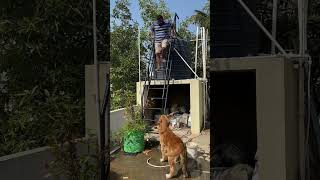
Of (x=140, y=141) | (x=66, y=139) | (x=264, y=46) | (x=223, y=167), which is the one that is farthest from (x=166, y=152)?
(x=264, y=46)

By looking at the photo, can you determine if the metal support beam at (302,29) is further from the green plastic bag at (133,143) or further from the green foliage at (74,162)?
the green foliage at (74,162)

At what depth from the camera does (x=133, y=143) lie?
2229mm

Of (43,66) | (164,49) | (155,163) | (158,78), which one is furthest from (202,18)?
(43,66)

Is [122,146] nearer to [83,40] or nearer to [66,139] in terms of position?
[66,139]

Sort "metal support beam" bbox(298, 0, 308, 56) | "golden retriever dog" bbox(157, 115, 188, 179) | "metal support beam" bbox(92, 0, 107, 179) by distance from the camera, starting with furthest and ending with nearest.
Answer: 1. "metal support beam" bbox(92, 0, 107, 179)
2. "golden retriever dog" bbox(157, 115, 188, 179)
3. "metal support beam" bbox(298, 0, 308, 56)

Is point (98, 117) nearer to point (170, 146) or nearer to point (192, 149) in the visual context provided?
point (170, 146)

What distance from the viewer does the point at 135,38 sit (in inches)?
85.4

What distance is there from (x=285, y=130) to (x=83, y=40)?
1.25 meters

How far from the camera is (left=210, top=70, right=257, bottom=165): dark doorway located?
2076 mm

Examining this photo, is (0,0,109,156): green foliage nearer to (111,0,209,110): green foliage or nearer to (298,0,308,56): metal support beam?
(111,0,209,110): green foliage

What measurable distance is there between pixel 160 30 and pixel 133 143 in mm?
631

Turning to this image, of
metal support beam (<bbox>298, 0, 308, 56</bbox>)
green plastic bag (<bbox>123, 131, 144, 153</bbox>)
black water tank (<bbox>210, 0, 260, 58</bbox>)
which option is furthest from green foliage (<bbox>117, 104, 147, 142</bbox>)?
metal support beam (<bbox>298, 0, 308, 56</bbox>)

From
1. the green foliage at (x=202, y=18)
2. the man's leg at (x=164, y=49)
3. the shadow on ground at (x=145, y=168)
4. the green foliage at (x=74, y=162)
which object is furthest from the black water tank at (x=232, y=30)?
the green foliage at (x=74, y=162)

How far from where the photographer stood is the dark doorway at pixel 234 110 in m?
2.08
